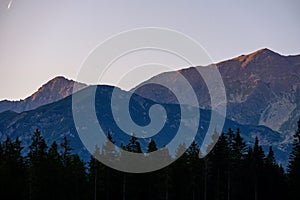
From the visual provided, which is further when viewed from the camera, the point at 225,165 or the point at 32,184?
the point at 225,165

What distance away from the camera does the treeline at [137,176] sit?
9062cm

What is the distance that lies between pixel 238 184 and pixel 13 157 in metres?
41.1

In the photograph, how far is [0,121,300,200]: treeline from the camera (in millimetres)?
90625

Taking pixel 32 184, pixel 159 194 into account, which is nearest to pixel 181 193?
pixel 159 194

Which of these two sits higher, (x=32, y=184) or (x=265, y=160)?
(x=265, y=160)

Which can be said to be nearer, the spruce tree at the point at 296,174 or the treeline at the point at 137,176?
the treeline at the point at 137,176

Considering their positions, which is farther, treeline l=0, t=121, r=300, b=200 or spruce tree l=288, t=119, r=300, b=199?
spruce tree l=288, t=119, r=300, b=199

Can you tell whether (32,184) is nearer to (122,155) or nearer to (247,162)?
(122,155)

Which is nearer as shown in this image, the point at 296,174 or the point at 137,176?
the point at 296,174

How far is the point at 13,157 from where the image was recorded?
302ft

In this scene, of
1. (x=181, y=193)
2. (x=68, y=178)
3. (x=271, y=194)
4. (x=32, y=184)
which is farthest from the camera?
(x=271, y=194)

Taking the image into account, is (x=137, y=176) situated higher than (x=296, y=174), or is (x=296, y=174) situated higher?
(x=296, y=174)

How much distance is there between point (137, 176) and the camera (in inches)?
3787

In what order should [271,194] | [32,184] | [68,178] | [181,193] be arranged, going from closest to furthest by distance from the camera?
[32,184] < [68,178] < [181,193] < [271,194]
